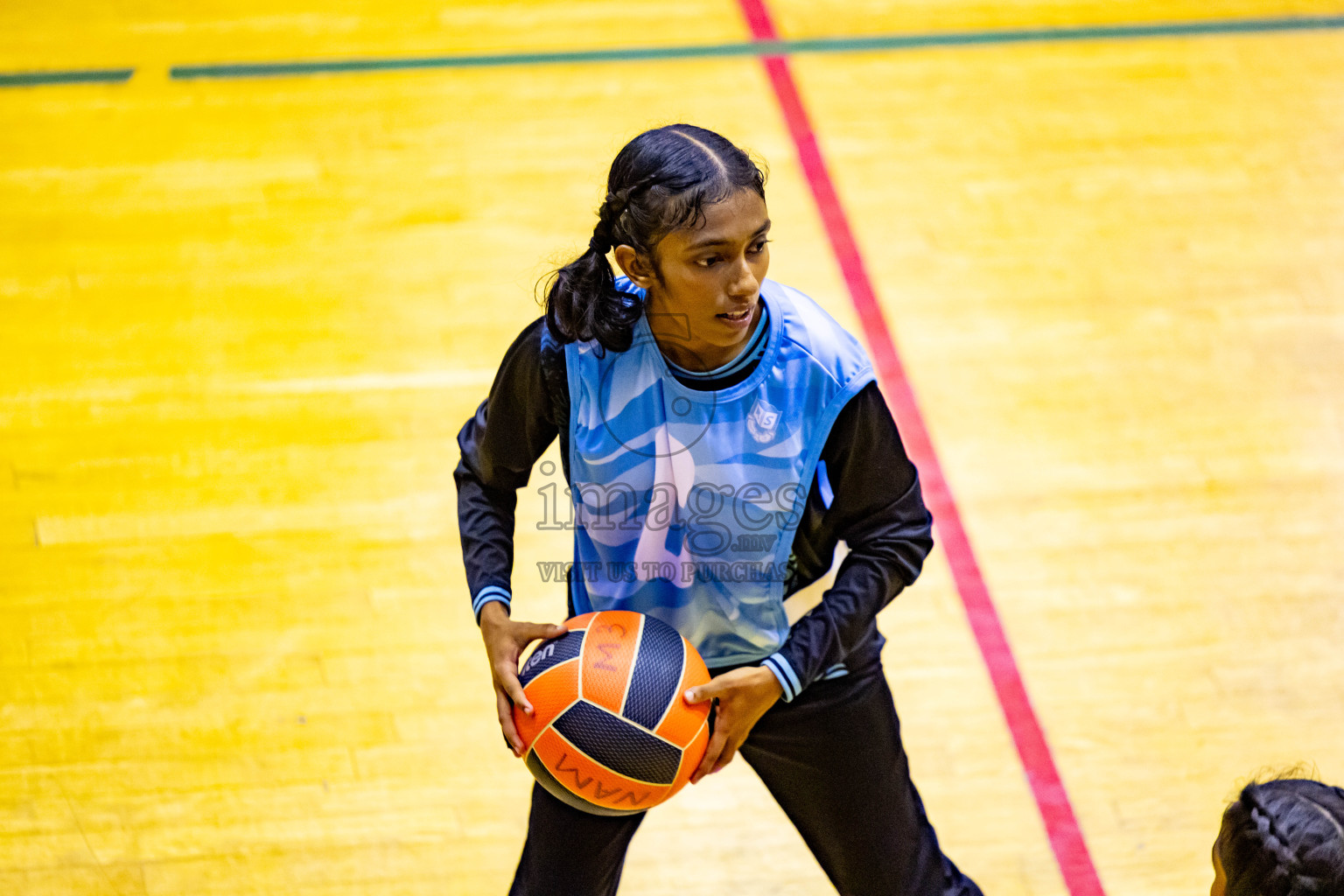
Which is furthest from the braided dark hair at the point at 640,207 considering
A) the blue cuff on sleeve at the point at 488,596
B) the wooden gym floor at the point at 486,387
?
the wooden gym floor at the point at 486,387

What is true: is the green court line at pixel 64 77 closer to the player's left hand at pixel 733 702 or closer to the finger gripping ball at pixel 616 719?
the finger gripping ball at pixel 616 719

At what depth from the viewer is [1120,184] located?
15.3 ft

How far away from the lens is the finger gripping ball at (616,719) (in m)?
2.06

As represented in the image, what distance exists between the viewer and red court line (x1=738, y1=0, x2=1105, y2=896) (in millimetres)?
3014

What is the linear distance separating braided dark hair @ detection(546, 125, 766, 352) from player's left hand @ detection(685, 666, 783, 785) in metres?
0.54

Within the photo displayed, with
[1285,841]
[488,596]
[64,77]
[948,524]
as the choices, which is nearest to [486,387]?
[948,524]

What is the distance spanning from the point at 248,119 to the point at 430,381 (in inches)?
61.9

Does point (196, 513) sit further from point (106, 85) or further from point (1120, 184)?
point (1120, 184)

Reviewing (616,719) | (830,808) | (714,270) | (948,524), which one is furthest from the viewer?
(948,524)

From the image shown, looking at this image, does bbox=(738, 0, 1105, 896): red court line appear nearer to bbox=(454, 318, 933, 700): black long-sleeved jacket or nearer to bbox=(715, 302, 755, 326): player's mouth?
bbox=(454, 318, 933, 700): black long-sleeved jacket

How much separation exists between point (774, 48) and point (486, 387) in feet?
6.75

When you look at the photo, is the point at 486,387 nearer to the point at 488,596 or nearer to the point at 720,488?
the point at 488,596

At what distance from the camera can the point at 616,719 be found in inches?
81.2

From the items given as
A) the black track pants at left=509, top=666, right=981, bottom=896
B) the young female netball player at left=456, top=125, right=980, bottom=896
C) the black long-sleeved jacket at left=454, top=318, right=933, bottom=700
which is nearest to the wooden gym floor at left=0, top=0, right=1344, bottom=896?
the black track pants at left=509, top=666, right=981, bottom=896
